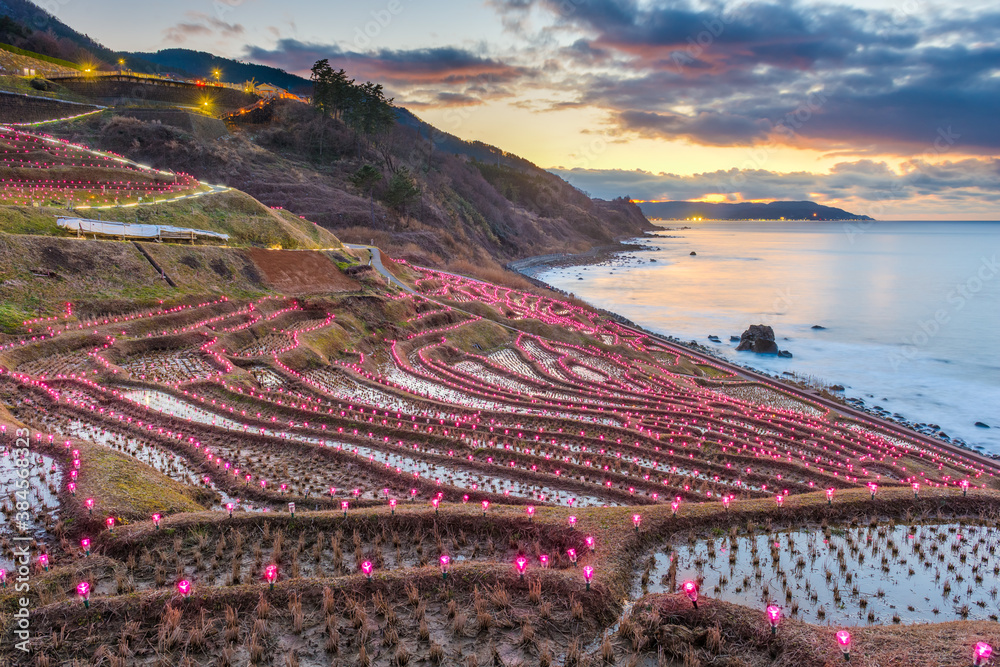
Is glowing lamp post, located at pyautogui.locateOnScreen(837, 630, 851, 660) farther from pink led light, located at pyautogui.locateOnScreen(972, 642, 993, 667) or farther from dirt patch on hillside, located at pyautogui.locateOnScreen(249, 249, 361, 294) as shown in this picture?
dirt patch on hillside, located at pyautogui.locateOnScreen(249, 249, 361, 294)

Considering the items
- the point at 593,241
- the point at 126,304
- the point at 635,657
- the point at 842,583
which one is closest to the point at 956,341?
the point at 842,583

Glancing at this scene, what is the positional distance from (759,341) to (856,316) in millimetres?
32441

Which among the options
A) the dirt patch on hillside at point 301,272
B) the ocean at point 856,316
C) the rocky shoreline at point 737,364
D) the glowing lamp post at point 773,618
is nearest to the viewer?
the glowing lamp post at point 773,618

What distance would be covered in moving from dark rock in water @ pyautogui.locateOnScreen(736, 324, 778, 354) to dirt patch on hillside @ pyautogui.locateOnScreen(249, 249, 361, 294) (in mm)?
40745

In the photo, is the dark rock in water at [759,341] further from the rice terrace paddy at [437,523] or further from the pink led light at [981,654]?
the pink led light at [981,654]

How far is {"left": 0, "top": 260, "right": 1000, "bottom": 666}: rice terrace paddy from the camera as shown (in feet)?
29.4

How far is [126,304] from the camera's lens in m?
29.4

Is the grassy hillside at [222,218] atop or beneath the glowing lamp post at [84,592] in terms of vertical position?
atop

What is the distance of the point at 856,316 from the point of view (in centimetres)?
8000

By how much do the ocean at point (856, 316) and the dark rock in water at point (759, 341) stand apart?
139 centimetres

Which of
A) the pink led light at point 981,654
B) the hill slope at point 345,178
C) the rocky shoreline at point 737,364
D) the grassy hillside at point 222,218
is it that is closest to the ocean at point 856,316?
the rocky shoreline at point 737,364

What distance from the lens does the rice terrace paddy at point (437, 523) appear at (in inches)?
352

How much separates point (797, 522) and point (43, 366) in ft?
88.1

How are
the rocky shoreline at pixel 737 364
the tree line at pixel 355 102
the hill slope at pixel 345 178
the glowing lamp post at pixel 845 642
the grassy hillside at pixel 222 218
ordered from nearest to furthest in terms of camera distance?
the glowing lamp post at pixel 845 642, the grassy hillside at pixel 222 218, the rocky shoreline at pixel 737 364, the hill slope at pixel 345 178, the tree line at pixel 355 102
